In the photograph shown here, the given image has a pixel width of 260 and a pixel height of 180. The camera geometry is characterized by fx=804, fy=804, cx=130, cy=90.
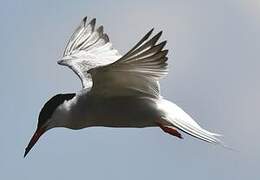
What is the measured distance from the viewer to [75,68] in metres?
8.45

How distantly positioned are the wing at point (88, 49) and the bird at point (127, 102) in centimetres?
160

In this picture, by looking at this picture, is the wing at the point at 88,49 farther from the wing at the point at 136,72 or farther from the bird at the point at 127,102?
the wing at the point at 136,72

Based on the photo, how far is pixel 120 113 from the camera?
6480 millimetres

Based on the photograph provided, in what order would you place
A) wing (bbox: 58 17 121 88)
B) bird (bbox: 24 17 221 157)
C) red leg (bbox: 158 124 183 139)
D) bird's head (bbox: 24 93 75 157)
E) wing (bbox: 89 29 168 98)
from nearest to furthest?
wing (bbox: 89 29 168 98) → bird (bbox: 24 17 221 157) → bird's head (bbox: 24 93 75 157) → red leg (bbox: 158 124 183 139) → wing (bbox: 58 17 121 88)

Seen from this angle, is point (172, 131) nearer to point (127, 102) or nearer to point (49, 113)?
point (127, 102)

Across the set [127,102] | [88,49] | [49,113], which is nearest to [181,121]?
[127,102]

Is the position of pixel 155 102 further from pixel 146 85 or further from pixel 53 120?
pixel 53 120

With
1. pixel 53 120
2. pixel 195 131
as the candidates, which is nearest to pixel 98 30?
pixel 53 120

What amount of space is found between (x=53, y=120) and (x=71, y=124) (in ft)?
0.91

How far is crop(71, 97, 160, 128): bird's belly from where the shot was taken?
6.45 meters

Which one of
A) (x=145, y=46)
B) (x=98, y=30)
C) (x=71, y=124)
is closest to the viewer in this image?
(x=145, y=46)

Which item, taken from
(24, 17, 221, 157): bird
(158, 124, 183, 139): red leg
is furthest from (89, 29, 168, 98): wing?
(158, 124, 183, 139): red leg

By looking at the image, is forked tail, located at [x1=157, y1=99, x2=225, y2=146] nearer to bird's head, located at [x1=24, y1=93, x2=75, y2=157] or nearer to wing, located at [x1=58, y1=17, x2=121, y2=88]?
bird's head, located at [x1=24, y1=93, x2=75, y2=157]

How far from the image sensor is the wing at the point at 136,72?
18.9ft
